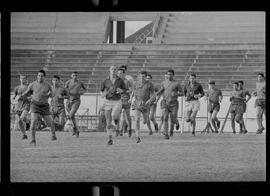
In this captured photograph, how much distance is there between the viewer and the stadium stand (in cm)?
1822

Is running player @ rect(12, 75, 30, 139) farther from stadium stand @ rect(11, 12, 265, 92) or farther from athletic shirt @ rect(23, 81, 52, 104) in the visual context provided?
stadium stand @ rect(11, 12, 265, 92)

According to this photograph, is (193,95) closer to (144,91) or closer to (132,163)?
(144,91)

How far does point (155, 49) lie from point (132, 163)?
11399mm

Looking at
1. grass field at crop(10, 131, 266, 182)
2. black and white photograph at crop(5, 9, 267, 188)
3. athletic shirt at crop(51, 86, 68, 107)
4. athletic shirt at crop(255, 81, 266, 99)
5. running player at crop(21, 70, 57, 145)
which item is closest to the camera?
grass field at crop(10, 131, 266, 182)

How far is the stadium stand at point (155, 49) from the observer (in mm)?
18219

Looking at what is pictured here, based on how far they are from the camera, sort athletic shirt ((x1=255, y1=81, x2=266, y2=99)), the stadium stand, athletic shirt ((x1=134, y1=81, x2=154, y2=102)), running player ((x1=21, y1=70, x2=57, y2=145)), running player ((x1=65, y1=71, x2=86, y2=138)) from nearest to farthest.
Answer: running player ((x1=21, y1=70, x2=57, y2=145)) → athletic shirt ((x1=134, y1=81, x2=154, y2=102)) → running player ((x1=65, y1=71, x2=86, y2=138)) → athletic shirt ((x1=255, y1=81, x2=266, y2=99)) → the stadium stand

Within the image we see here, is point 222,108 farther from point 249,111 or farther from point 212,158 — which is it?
point 212,158

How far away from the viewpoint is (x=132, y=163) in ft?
25.3

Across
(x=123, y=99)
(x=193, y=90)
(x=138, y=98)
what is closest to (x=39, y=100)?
(x=138, y=98)

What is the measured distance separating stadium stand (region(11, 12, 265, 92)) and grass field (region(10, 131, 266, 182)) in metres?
6.91

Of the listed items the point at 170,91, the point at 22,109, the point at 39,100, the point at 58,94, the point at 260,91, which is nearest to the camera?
the point at 39,100

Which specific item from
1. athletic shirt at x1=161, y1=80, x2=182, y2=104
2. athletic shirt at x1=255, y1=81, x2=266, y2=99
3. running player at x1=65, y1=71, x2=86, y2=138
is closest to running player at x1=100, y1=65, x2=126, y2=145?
athletic shirt at x1=161, y1=80, x2=182, y2=104

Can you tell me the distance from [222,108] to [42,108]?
696 cm

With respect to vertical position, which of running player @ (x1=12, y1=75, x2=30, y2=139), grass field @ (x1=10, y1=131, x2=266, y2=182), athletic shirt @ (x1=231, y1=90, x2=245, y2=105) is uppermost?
athletic shirt @ (x1=231, y1=90, x2=245, y2=105)
